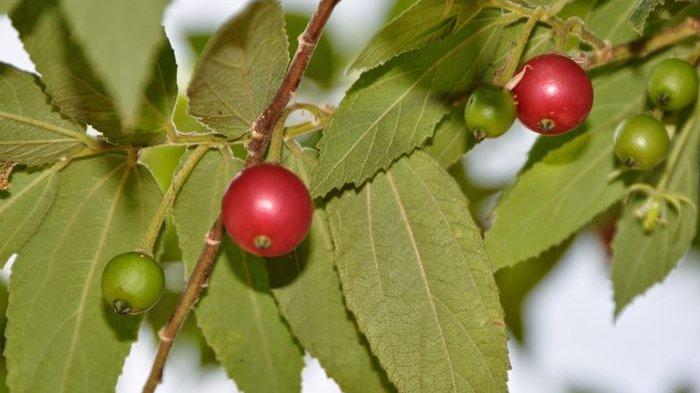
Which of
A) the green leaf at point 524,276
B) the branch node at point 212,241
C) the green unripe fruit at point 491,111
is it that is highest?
the green leaf at point 524,276

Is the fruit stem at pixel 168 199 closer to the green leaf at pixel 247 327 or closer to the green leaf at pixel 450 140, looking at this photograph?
the green leaf at pixel 247 327

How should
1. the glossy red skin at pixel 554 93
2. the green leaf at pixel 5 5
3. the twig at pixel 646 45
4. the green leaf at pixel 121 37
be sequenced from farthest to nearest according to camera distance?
1. the twig at pixel 646 45
2. the glossy red skin at pixel 554 93
3. the green leaf at pixel 5 5
4. the green leaf at pixel 121 37

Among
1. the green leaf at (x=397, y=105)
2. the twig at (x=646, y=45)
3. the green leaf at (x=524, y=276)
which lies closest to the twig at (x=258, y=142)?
the green leaf at (x=397, y=105)

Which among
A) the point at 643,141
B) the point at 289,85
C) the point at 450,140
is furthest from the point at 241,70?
the point at 643,141

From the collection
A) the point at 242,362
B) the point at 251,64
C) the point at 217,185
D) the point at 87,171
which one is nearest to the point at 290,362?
the point at 242,362

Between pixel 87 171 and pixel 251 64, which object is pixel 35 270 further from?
pixel 251 64

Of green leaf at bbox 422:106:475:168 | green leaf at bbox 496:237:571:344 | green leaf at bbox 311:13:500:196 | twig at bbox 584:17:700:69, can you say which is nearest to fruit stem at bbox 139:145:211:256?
green leaf at bbox 311:13:500:196

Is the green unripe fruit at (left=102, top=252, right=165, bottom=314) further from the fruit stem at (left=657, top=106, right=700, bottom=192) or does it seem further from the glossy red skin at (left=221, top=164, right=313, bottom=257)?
the fruit stem at (left=657, top=106, right=700, bottom=192)
